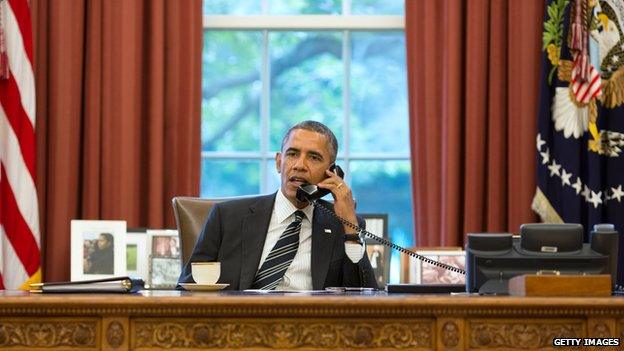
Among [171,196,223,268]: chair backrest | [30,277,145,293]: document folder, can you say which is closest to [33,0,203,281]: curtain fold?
[171,196,223,268]: chair backrest

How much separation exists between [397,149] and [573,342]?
294 centimetres

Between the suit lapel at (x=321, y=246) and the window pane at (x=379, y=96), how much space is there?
1583 millimetres

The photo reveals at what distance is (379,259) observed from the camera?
196 inches

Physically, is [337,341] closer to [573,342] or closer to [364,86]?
[573,342]

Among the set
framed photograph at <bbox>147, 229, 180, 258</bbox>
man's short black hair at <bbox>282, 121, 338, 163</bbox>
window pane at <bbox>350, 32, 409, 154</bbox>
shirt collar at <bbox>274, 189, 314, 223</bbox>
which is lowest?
framed photograph at <bbox>147, 229, 180, 258</bbox>

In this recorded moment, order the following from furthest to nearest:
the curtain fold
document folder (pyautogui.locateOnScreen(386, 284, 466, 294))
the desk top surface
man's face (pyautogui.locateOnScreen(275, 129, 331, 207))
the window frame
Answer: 1. the window frame
2. the curtain fold
3. man's face (pyautogui.locateOnScreen(275, 129, 331, 207))
4. document folder (pyautogui.locateOnScreen(386, 284, 466, 294))
5. the desk top surface

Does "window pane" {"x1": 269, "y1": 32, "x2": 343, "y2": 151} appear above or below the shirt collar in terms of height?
above

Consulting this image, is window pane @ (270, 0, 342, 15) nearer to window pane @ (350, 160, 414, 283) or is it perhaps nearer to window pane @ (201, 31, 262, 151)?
window pane @ (201, 31, 262, 151)

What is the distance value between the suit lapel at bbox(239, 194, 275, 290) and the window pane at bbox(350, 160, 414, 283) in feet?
4.98

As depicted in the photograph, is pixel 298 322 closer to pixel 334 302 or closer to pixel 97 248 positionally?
pixel 334 302

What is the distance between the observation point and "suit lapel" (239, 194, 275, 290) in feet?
12.5

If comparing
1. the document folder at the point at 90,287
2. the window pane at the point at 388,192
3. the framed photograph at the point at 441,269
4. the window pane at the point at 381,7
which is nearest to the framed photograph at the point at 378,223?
the framed photograph at the point at 441,269

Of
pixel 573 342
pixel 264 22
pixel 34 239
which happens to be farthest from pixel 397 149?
pixel 573 342

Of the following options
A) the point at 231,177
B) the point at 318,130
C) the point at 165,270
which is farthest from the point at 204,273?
the point at 231,177
